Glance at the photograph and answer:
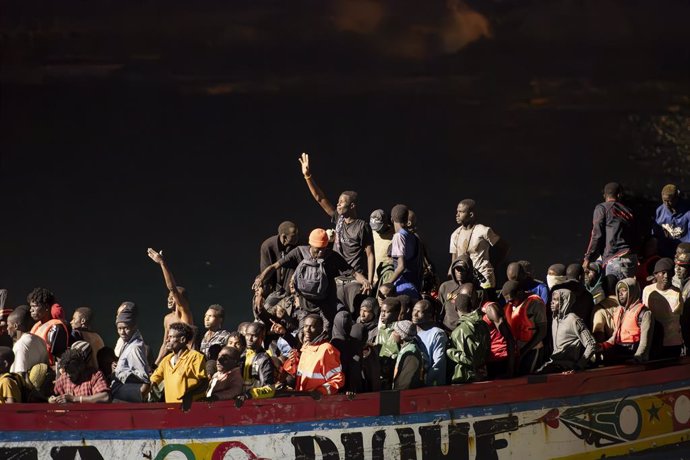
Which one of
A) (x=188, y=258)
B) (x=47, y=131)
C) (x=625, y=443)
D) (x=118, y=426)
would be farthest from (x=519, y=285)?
(x=47, y=131)

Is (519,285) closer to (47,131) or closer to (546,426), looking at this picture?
(546,426)

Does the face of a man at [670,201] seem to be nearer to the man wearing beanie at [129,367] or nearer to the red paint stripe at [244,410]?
the red paint stripe at [244,410]

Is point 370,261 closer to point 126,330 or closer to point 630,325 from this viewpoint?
point 630,325

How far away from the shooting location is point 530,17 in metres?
18.7

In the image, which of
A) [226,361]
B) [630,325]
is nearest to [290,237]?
[226,361]

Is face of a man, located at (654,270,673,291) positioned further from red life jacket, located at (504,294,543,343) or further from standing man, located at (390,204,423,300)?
standing man, located at (390,204,423,300)

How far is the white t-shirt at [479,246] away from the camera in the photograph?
11.0 m

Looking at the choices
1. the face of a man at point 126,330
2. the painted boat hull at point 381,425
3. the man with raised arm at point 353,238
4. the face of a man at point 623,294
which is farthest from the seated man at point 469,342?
the face of a man at point 126,330

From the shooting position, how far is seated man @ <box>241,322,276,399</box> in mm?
9070

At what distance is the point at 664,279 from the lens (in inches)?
404

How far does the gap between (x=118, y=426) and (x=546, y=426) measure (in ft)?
10.1

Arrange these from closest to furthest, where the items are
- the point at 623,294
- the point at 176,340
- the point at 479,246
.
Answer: the point at 176,340, the point at 623,294, the point at 479,246

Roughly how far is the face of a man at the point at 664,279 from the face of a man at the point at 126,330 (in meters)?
4.01

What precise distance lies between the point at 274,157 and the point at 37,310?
9103 mm
